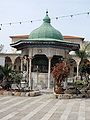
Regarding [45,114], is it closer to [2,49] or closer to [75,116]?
[75,116]

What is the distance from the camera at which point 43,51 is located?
32.1 m

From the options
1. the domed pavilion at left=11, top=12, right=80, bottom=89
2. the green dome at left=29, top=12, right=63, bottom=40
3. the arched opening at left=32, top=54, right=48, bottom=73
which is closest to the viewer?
the domed pavilion at left=11, top=12, right=80, bottom=89

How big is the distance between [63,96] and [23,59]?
40.0 ft

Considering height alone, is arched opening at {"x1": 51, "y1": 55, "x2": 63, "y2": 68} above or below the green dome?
below

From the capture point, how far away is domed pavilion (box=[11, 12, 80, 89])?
3175cm

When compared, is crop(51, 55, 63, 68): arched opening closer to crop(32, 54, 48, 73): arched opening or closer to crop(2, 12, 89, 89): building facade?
crop(2, 12, 89, 89): building facade

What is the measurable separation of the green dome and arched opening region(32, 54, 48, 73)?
80.2 inches

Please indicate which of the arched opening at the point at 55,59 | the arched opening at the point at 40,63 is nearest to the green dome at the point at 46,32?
the arched opening at the point at 55,59

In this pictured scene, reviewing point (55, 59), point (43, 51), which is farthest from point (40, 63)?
point (43, 51)

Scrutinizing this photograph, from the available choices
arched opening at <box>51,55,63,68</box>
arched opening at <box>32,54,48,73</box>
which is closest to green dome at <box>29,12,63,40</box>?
arched opening at <box>51,55,63,68</box>

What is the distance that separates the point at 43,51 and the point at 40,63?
2.72 metres

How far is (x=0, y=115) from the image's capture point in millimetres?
14281

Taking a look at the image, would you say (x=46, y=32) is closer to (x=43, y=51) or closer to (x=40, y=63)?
(x=43, y=51)

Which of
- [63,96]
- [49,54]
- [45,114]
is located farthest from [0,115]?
[49,54]
